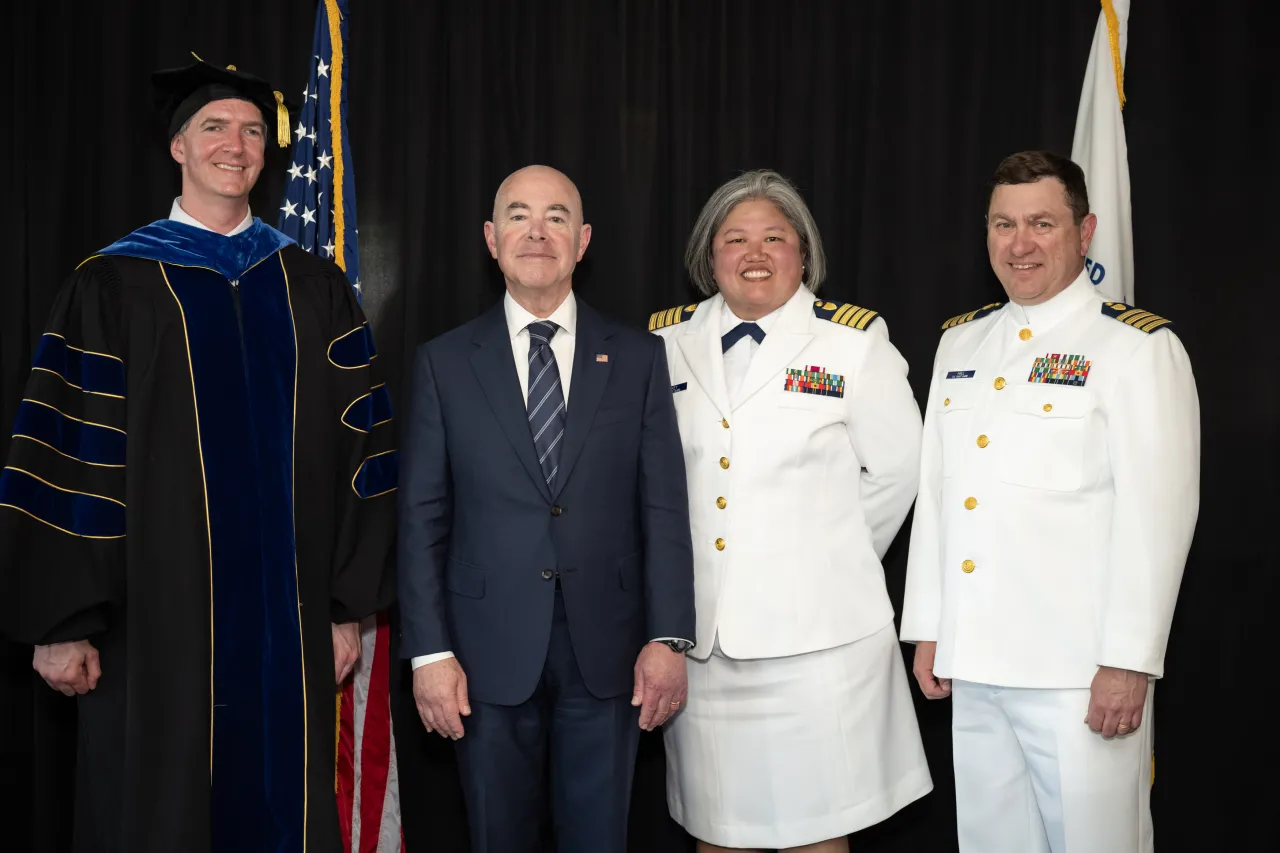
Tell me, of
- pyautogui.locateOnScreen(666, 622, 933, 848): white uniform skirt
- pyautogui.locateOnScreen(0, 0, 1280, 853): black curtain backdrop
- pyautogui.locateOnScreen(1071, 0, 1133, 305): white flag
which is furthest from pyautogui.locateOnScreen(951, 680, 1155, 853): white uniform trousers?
pyautogui.locateOnScreen(1071, 0, 1133, 305): white flag

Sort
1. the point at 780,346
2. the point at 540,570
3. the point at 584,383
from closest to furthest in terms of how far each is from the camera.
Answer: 1. the point at 540,570
2. the point at 584,383
3. the point at 780,346

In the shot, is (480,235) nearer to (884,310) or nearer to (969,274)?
(884,310)

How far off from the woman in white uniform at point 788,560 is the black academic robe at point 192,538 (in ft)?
2.92

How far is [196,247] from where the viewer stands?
252cm

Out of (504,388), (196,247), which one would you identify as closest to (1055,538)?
(504,388)

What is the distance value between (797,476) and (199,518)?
1.46 metres

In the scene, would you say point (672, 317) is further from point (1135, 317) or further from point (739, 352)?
point (1135, 317)

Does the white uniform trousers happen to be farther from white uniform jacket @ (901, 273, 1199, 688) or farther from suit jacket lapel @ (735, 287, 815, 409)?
suit jacket lapel @ (735, 287, 815, 409)

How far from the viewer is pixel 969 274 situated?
3475mm

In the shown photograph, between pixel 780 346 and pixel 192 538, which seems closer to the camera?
pixel 192 538

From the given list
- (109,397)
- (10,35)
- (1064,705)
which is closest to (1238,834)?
(1064,705)

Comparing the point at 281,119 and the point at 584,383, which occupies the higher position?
the point at 281,119

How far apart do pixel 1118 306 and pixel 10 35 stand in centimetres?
344

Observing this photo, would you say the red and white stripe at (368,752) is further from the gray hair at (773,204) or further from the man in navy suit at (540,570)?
the gray hair at (773,204)
